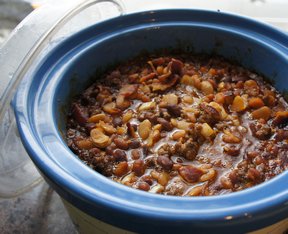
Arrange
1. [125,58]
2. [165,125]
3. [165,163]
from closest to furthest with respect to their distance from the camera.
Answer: [165,163], [165,125], [125,58]

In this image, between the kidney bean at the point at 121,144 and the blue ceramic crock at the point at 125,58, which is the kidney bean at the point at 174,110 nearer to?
the kidney bean at the point at 121,144

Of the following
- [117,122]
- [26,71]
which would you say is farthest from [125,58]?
[26,71]

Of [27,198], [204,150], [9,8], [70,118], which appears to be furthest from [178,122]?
[9,8]

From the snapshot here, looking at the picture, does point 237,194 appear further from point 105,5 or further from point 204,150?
point 105,5

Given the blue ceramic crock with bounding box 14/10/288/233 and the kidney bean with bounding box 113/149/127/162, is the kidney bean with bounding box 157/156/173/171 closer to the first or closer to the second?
the kidney bean with bounding box 113/149/127/162

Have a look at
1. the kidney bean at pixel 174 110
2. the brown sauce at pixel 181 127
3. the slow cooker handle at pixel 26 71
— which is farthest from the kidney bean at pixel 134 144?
the slow cooker handle at pixel 26 71

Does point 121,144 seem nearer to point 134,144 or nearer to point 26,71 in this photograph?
point 134,144

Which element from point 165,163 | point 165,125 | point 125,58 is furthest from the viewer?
point 125,58

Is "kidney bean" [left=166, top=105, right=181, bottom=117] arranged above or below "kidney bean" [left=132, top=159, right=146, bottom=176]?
above

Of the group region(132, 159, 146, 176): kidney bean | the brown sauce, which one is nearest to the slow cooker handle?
the brown sauce
